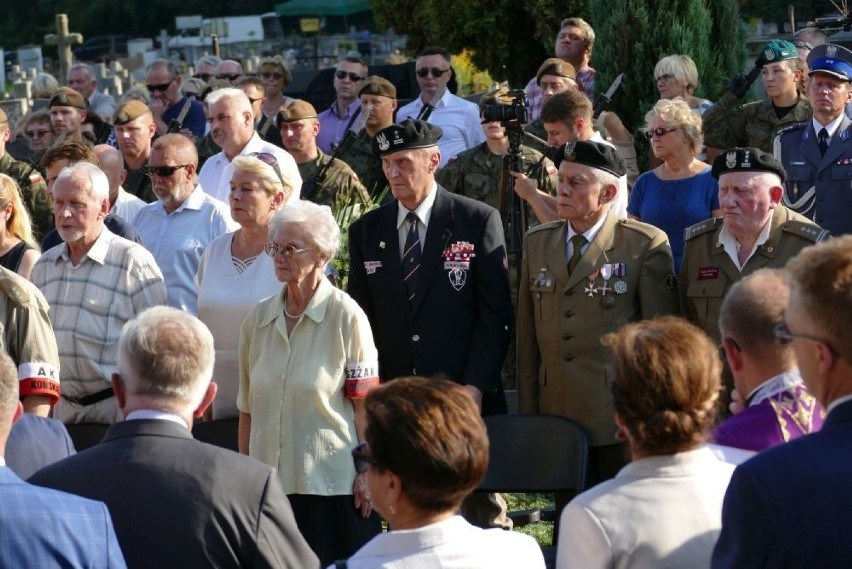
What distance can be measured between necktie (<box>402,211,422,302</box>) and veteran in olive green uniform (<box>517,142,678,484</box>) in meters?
0.50

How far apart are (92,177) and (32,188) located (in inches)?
120

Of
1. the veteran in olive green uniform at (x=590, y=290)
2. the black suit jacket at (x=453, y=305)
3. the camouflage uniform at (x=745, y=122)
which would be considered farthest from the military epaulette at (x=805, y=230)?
the camouflage uniform at (x=745, y=122)

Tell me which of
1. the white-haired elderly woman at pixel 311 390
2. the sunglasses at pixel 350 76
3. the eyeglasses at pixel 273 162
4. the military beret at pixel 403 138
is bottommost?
the white-haired elderly woman at pixel 311 390

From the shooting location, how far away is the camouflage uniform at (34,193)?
349 inches

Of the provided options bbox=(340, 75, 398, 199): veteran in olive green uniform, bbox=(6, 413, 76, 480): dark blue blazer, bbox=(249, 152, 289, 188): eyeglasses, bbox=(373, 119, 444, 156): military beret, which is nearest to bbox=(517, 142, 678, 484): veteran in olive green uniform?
bbox=(373, 119, 444, 156): military beret

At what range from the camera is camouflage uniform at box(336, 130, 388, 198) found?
9.87 m

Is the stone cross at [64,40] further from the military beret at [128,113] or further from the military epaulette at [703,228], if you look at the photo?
the military epaulette at [703,228]

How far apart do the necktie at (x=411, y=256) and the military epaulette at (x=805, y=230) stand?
1.57 metres

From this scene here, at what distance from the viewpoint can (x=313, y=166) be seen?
357 inches

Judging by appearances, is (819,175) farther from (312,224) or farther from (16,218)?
(16,218)

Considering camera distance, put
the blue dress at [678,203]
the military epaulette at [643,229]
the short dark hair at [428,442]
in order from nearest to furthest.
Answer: the short dark hair at [428,442] < the military epaulette at [643,229] < the blue dress at [678,203]

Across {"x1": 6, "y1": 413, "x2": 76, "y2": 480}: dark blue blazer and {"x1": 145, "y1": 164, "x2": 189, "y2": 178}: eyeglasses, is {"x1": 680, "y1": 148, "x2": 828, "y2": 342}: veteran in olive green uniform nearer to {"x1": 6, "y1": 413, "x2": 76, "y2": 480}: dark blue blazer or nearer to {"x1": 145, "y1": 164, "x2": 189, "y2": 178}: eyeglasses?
{"x1": 6, "y1": 413, "x2": 76, "y2": 480}: dark blue blazer

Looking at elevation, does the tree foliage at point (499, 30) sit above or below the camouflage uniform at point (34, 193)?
above

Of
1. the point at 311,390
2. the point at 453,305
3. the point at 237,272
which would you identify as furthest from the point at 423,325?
the point at 311,390
